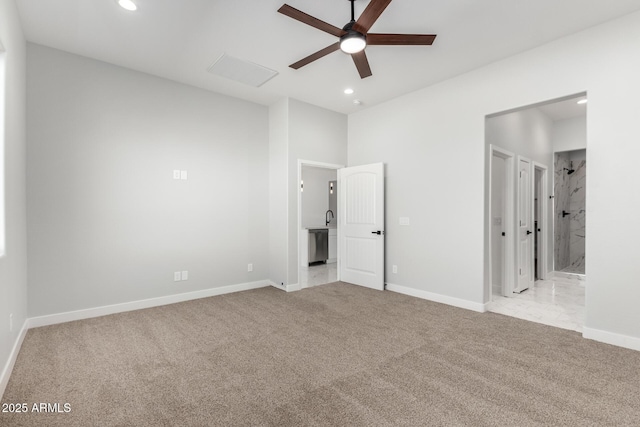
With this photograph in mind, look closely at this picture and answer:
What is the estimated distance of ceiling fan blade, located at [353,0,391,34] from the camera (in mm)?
2106

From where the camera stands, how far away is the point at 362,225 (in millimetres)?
5137

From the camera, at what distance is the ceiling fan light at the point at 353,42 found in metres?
2.42

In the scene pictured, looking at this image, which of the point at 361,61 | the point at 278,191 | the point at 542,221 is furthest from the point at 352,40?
the point at 542,221

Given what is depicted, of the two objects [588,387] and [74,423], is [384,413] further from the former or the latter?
[74,423]

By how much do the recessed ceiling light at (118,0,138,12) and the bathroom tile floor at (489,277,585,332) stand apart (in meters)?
5.02

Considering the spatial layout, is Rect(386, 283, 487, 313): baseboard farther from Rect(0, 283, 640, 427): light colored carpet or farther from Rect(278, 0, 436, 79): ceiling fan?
Rect(278, 0, 436, 79): ceiling fan

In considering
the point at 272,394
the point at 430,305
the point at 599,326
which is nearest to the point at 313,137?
the point at 430,305

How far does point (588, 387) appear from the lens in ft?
7.07

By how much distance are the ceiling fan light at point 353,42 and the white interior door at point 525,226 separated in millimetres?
3623

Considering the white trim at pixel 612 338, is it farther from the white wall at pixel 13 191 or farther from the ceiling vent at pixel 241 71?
the white wall at pixel 13 191

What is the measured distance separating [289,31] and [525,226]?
4662 mm

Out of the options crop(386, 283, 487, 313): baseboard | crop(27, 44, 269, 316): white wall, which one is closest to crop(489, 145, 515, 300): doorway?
crop(386, 283, 487, 313): baseboard

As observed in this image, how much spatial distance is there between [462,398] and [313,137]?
13.4ft

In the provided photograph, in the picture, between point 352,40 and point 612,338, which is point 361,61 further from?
point 612,338
